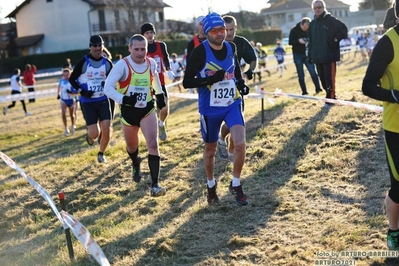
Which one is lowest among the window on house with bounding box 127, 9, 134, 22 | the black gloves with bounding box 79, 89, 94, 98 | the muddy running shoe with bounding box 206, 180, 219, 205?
the muddy running shoe with bounding box 206, 180, 219, 205

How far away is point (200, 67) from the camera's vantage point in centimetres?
597

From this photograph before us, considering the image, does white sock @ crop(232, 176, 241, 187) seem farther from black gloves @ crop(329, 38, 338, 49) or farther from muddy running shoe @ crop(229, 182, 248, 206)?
black gloves @ crop(329, 38, 338, 49)

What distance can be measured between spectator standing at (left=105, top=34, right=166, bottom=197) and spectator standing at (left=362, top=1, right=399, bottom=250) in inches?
124

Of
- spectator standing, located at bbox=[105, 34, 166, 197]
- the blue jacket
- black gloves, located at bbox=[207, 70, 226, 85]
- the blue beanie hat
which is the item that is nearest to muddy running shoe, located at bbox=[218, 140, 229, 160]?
spectator standing, located at bbox=[105, 34, 166, 197]

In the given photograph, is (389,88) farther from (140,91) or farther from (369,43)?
(369,43)

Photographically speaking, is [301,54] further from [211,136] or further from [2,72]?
[2,72]

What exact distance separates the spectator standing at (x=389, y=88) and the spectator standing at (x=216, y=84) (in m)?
1.97

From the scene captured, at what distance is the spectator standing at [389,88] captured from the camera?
3.99 metres

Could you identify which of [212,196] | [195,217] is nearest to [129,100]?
[212,196]

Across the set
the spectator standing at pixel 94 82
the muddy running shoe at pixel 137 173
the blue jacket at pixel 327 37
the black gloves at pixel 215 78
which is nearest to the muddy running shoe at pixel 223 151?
the muddy running shoe at pixel 137 173

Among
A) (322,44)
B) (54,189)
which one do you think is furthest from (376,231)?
(322,44)

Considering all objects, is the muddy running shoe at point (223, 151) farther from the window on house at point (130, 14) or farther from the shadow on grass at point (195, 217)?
the window on house at point (130, 14)

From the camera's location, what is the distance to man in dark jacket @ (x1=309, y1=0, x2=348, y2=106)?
1029 cm

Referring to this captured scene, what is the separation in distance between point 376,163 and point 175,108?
12.7 metres
